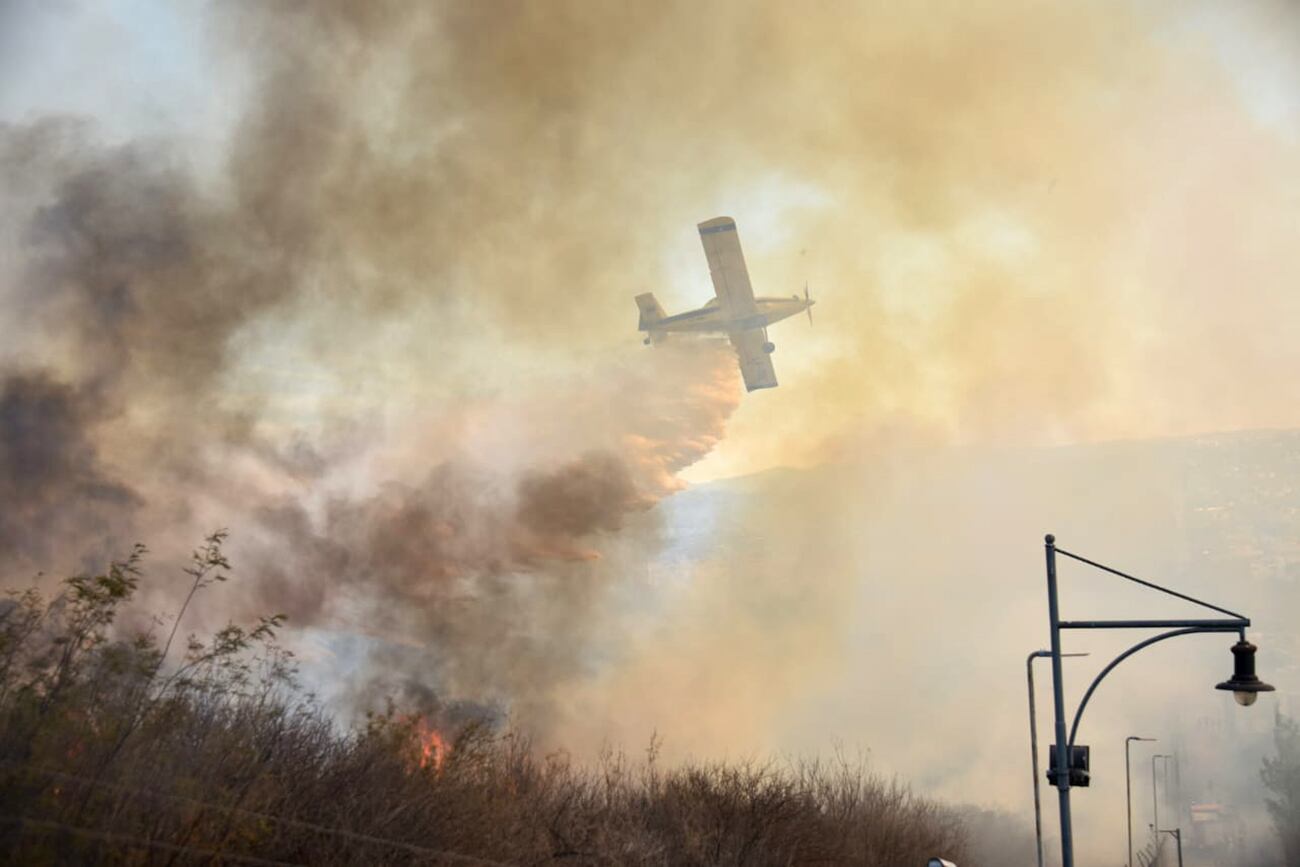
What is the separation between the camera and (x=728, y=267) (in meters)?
46.1

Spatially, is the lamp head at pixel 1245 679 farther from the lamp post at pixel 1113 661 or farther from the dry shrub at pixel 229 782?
the dry shrub at pixel 229 782

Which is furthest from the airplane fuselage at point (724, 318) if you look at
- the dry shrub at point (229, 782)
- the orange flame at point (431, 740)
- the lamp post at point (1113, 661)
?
the lamp post at point (1113, 661)

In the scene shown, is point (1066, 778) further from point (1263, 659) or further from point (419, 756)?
point (1263, 659)

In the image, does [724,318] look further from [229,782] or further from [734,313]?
[229,782]

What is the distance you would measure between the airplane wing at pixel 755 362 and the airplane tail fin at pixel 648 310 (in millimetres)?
3529

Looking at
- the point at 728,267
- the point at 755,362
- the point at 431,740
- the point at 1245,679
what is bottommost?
the point at 431,740

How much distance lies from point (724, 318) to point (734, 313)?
49 centimetres

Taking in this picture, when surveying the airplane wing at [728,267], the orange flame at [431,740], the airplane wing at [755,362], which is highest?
the airplane wing at [728,267]

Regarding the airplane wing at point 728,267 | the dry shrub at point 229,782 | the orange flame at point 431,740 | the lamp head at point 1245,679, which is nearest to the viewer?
the dry shrub at point 229,782

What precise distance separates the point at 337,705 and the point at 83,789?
20014 mm

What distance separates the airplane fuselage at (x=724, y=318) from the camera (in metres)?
47.1

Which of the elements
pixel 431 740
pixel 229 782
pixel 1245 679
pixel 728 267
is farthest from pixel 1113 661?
pixel 728 267

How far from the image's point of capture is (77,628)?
1433 centimetres

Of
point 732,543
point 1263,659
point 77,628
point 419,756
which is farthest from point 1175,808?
point 77,628
